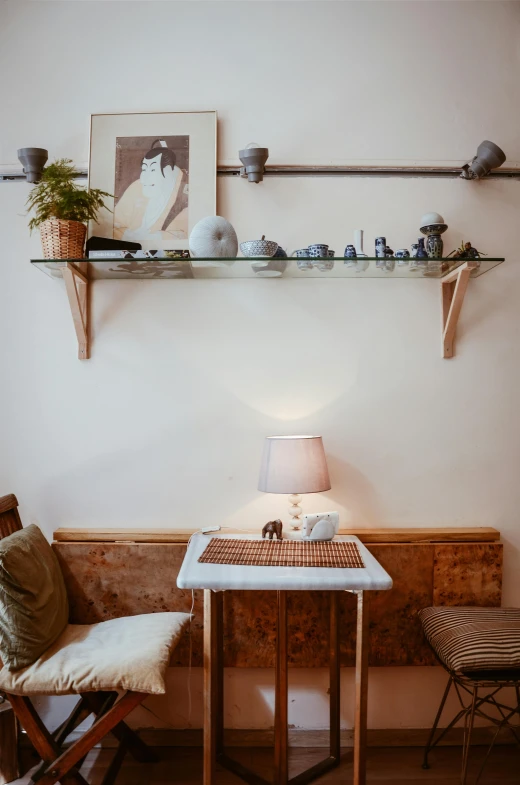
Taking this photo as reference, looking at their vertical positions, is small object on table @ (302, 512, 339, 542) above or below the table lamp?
below

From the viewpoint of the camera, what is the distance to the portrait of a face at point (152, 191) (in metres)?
2.48

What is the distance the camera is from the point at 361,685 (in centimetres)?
192

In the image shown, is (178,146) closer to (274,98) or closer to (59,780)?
(274,98)

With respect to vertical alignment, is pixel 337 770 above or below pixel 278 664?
below

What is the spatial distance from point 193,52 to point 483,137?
1.40 m

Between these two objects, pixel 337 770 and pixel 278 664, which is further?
pixel 337 770

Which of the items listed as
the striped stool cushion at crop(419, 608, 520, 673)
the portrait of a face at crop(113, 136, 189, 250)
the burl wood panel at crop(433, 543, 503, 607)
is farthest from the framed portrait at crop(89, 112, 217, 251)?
the striped stool cushion at crop(419, 608, 520, 673)

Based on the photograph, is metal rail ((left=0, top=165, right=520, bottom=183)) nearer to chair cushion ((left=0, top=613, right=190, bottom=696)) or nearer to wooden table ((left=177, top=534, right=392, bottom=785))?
wooden table ((left=177, top=534, right=392, bottom=785))

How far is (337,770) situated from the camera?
7.39ft

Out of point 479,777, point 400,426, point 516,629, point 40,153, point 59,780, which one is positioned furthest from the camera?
point 400,426

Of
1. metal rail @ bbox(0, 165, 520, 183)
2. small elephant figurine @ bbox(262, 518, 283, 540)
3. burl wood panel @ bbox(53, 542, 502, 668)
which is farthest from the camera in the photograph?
metal rail @ bbox(0, 165, 520, 183)

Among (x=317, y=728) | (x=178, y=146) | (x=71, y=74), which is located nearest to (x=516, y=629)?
(x=317, y=728)

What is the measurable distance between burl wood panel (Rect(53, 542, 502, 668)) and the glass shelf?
120 centimetres

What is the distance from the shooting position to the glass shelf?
2262 millimetres
